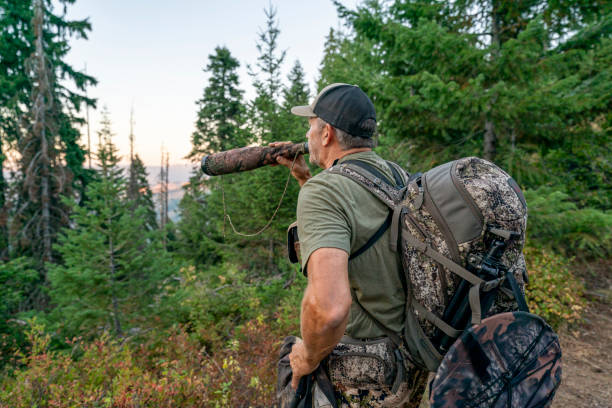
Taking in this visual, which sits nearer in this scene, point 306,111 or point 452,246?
point 452,246

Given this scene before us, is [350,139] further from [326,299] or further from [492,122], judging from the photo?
[492,122]

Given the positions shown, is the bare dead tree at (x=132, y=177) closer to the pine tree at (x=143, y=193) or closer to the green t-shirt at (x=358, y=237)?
the pine tree at (x=143, y=193)

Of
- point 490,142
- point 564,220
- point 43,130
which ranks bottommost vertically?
point 564,220

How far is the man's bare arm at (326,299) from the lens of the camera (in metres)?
1.38

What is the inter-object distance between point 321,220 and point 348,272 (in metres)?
0.36

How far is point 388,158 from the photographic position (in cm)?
680

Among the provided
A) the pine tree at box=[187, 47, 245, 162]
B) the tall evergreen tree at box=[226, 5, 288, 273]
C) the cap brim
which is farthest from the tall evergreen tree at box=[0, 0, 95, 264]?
the cap brim

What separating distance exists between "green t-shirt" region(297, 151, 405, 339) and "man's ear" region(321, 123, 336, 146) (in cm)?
16

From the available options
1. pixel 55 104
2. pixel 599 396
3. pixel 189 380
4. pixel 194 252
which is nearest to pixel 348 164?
pixel 189 380

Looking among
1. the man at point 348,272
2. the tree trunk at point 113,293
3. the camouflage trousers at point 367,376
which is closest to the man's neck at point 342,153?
the man at point 348,272

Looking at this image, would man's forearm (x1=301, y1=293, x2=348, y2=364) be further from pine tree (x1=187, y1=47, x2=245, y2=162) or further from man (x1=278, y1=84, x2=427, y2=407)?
pine tree (x1=187, y1=47, x2=245, y2=162)

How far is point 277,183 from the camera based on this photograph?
24.9 ft

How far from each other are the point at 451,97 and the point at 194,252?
1253 cm

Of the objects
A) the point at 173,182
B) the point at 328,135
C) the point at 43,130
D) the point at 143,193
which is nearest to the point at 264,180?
the point at 328,135
